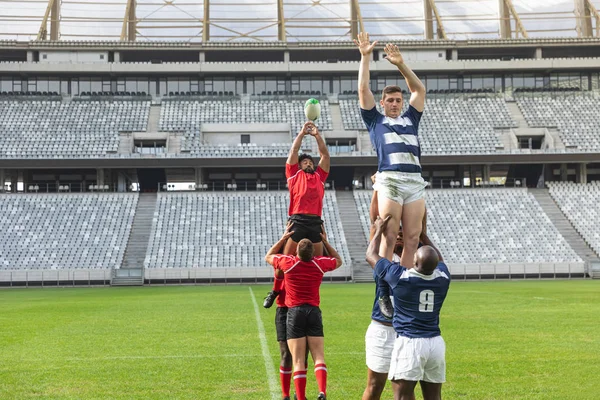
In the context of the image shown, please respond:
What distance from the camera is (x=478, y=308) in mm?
23109

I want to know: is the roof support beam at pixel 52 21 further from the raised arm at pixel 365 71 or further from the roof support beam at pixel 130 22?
the raised arm at pixel 365 71

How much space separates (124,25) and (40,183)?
591 inches

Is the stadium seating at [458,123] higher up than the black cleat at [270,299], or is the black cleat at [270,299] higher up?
the stadium seating at [458,123]

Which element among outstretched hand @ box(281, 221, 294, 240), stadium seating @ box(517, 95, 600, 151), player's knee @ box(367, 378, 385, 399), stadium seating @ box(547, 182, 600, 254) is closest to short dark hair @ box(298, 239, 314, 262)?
outstretched hand @ box(281, 221, 294, 240)

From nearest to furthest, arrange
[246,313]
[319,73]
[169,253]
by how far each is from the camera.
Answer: [246,313] → [169,253] → [319,73]

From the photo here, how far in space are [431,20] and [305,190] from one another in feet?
194

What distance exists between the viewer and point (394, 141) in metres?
9.14

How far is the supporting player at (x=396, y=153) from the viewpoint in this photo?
8.91m

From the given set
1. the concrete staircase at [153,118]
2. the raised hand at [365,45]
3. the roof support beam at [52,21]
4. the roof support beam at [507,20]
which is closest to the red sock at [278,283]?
the raised hand at [365,45]

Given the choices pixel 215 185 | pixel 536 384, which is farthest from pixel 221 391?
pixel 215 185

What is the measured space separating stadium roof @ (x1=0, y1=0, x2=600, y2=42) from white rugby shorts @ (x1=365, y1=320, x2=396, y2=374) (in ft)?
193

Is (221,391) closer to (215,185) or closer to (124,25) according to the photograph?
(215,185)

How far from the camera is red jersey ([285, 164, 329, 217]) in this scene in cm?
1038

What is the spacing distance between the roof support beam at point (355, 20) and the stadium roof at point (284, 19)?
0.08m
